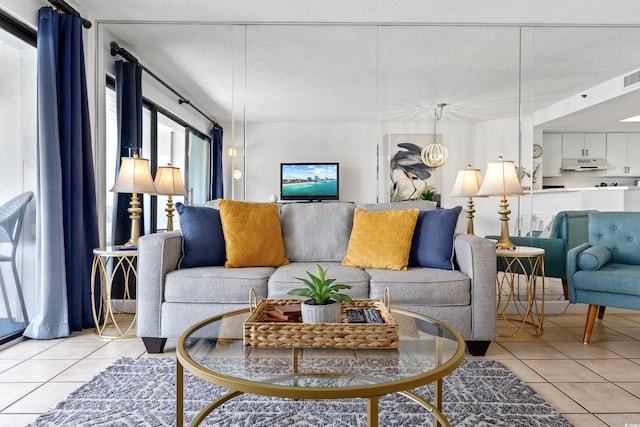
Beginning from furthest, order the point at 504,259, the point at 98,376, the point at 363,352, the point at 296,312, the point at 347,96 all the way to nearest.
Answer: the point at 347,96
the point at 504,259
the point at 98,376
the point at 296,312
the point at 363,352

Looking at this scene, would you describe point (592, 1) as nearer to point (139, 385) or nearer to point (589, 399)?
point (589, 399)

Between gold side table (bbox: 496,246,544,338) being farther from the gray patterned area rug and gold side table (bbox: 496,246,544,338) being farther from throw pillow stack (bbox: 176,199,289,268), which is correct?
throw pillow stack (bbox: 176,199,289,268)

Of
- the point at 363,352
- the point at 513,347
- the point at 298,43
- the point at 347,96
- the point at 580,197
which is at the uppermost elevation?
the point at 298,43

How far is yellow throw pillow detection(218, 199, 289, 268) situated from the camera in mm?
2723

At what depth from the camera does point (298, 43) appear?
377 cm

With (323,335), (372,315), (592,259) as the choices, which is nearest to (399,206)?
(592,259)

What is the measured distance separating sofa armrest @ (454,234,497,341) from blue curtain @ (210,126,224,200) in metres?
2.28

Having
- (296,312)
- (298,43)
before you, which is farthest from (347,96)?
(296,312)

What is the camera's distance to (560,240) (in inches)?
135

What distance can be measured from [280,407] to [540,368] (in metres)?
1.49

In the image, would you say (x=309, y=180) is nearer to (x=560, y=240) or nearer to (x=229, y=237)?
(x=229, y=237)

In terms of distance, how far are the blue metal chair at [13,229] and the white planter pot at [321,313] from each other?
7.55 feet

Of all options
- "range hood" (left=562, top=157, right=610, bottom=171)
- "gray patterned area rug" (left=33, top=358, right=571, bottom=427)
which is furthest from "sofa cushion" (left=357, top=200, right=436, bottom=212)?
"range hood" (left=562, top=157, right=610, bottom=171)

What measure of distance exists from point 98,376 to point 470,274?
6.96ft
